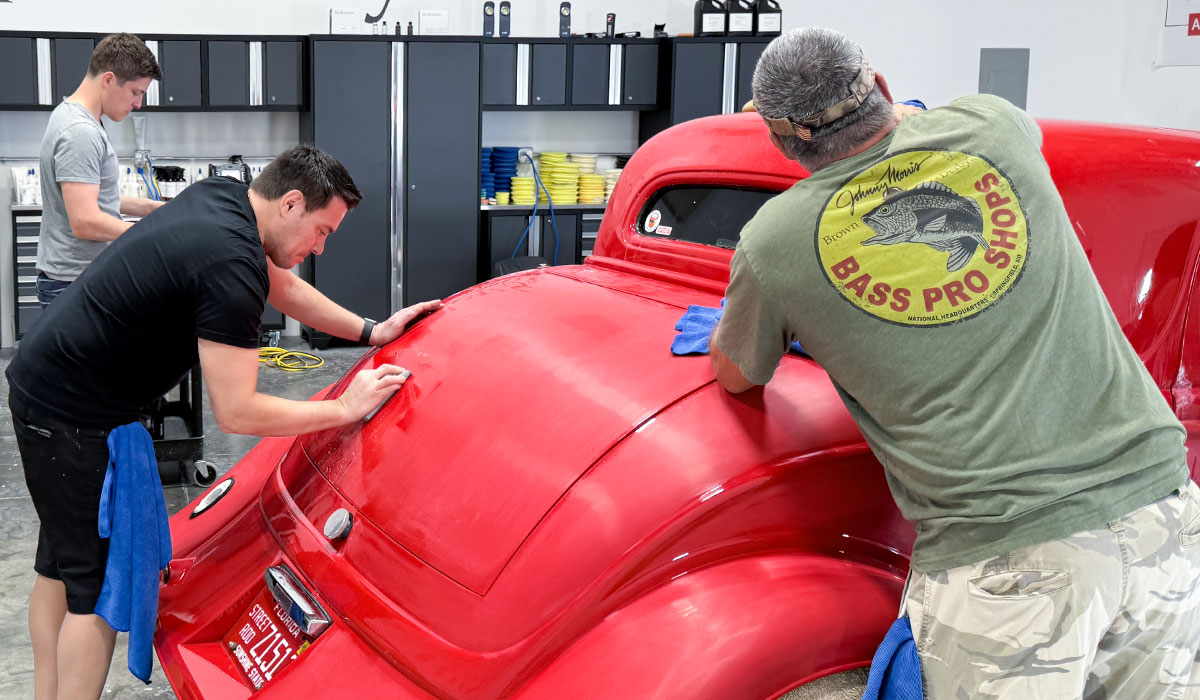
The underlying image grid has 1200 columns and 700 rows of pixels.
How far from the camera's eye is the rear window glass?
2.65 meters

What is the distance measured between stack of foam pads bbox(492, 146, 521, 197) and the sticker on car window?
20.2ft

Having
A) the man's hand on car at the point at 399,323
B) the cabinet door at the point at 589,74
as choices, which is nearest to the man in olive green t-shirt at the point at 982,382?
the man's hand on car at the point at 399,323

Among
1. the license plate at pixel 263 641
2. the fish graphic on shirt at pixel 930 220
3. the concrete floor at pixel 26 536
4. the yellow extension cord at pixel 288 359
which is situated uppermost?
the fish graphic on shirt at pixel 930 220

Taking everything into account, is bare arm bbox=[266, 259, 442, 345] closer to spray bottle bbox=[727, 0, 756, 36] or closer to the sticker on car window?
the sticker on car window

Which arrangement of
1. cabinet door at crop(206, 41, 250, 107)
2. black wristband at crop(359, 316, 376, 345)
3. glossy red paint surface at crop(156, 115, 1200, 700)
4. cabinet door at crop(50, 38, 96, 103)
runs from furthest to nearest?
cabinet door at crop(206, 41, 250, 107)
cabinet door at crop(50, 38, 96, 103)
black wristband at crop(359, 316, 376, 345)
glossy red paint surface at crop(156, 115, 1200, 700)

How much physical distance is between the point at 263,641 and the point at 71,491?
0.67 m

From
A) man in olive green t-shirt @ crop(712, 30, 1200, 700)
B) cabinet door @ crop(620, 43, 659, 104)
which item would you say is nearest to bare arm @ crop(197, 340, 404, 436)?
man in olive green t-shirt @ crop(712, 30, 1200, 700)

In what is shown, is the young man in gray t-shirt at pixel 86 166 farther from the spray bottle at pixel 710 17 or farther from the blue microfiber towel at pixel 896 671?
the spray bottle at pixel 710 17

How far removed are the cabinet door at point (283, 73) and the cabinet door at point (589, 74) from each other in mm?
2256

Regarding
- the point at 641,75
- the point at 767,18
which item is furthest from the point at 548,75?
the point at 767,18

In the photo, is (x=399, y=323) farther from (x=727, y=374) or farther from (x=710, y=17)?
(x=710, y=17)

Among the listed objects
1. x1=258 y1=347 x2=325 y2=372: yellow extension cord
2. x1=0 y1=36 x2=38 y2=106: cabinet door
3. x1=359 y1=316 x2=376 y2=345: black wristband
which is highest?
x1=0 y1=36 x2=38 y2=106: cabinet door

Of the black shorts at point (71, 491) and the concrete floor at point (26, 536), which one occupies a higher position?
the black shorts at point (71, 491)

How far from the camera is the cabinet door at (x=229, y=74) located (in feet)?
25.9
